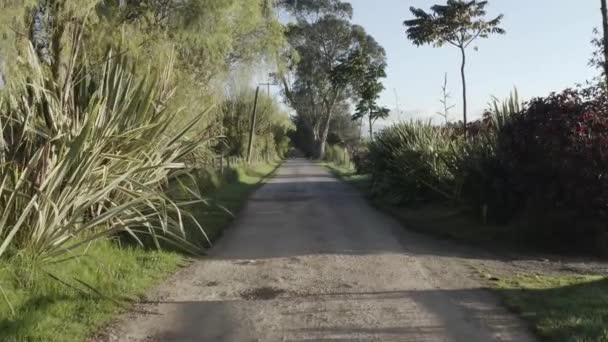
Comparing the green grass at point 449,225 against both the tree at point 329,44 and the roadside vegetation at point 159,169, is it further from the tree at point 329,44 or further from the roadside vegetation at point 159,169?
the tree at point 329,44

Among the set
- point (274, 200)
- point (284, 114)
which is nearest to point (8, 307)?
point (274, 200)

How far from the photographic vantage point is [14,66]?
7.86m

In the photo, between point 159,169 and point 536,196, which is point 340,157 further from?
point 159,169

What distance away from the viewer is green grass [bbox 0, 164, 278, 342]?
215 inches

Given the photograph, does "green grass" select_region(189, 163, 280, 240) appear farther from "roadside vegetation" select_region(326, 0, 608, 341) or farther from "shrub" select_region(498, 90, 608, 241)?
"shrub" select_region(498, 90, 608, 241)

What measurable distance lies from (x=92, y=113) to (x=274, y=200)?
12601 millimetres

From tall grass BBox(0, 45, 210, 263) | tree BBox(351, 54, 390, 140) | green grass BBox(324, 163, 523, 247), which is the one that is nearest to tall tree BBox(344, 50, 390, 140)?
tree BBox(351, 54, 390, 140)

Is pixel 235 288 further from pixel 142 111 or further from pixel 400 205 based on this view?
pixel 400 205

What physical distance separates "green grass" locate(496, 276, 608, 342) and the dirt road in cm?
24

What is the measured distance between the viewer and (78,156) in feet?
23.3

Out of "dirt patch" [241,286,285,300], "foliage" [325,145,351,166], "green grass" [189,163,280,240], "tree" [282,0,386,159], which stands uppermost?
"tree" [282,0,386,159]

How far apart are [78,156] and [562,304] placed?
5288 mm

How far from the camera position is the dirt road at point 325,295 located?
5.87 meters

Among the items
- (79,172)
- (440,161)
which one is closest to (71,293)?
(79,172)
